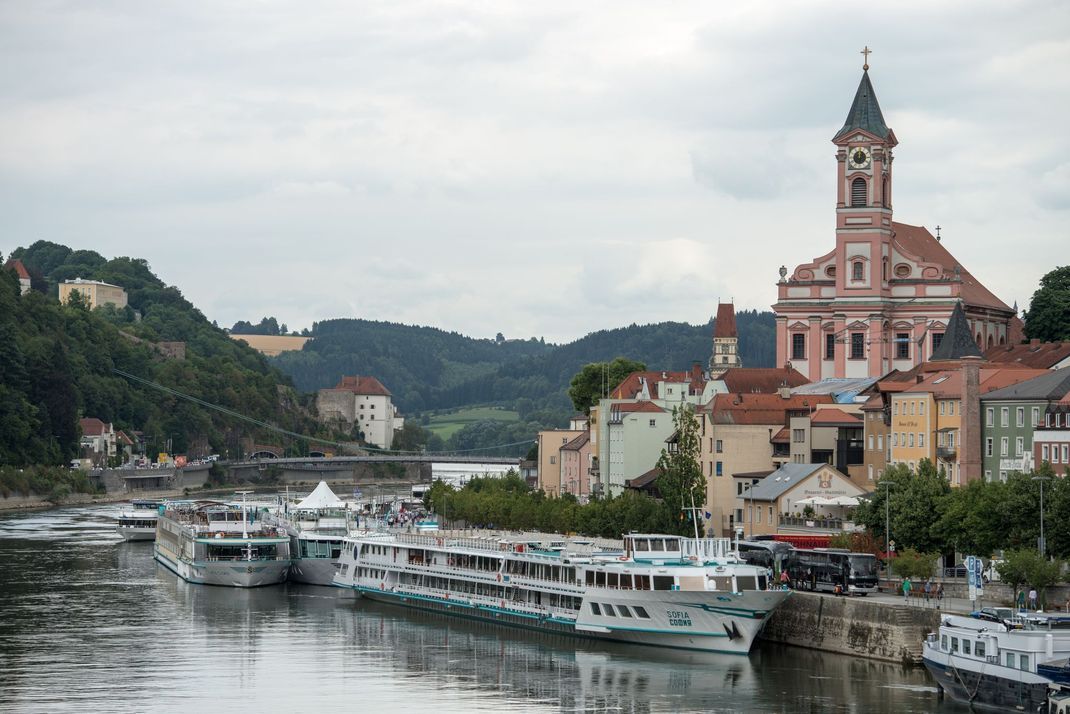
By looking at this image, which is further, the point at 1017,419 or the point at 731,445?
the point at 731,445

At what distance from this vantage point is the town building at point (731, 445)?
102750 millimetres

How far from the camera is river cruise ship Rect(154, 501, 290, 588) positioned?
9425 cm

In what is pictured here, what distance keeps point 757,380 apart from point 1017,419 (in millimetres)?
42781

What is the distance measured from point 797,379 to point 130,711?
266ft

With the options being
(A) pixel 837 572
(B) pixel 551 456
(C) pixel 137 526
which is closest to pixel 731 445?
(A) pixel 837 572

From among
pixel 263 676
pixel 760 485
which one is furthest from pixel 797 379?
pixel 263 676

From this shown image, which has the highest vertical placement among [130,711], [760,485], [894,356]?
[894,356]

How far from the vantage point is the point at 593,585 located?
70.6m

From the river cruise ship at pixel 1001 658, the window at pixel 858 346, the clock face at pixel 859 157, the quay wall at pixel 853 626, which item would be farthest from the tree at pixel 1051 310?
the river cruise ship at pixel 1001 658

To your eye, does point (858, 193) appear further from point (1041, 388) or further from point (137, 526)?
Answer: point (137, 526)

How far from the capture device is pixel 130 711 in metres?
54.7

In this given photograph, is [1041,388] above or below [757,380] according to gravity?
below

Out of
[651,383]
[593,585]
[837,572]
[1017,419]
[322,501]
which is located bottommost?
[593,585]

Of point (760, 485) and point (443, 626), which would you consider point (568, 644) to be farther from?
point (760, 485)
